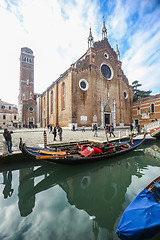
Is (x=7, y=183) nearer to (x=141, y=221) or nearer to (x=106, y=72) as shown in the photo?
(x=141, y=221)

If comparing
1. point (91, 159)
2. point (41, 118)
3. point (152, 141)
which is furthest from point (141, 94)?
point (91, 159)

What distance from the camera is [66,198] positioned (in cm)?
338

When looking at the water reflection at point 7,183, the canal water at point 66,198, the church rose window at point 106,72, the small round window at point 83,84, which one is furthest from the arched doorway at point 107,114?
the water reflection at point 7,183

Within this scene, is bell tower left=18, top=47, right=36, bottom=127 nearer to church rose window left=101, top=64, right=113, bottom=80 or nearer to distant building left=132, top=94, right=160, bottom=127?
church rose window left=101, top=64, right=113, bottom=80

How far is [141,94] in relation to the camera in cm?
3581

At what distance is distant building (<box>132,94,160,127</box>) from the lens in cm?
2348

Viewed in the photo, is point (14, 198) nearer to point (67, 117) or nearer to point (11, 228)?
point (11, 228)

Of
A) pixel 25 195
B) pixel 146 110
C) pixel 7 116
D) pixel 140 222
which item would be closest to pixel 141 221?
pixel 140 222

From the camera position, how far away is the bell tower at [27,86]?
113ft

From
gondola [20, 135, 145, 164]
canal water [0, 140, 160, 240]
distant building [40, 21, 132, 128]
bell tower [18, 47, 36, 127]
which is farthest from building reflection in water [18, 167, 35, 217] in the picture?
bell tower [18, 47, 36, 127]

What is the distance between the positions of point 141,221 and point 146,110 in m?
28.1

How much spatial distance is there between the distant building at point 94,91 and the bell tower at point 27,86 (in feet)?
32.7

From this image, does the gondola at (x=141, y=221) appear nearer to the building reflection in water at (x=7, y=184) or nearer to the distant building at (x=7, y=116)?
the building reflection in water at (x=7, y=184)

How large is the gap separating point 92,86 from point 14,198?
20232 millimetres
